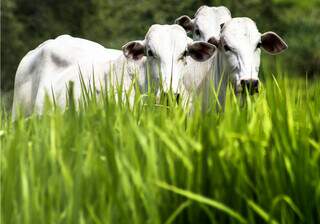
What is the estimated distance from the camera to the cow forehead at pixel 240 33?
264 inches

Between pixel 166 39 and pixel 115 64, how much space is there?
0.60m

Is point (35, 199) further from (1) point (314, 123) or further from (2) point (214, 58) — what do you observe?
(2) point (214, 58)

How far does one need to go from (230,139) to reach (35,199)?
70 cm

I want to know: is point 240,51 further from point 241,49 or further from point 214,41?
point 214,41

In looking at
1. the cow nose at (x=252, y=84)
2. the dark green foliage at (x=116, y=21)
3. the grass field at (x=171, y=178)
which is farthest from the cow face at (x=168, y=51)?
the dark green foliage at (x=116, y=21)

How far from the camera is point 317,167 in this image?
3387mm

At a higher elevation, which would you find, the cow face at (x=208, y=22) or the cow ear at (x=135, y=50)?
the cow face at (x=208, y=22)

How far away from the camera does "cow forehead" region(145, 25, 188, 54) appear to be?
21.6 feet

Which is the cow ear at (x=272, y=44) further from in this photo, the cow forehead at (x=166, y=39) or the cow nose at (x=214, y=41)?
the cow forehead at (x=166, y=39)

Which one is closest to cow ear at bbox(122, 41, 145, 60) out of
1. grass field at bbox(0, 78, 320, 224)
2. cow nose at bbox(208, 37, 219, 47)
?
cow nose at bbox(208, 37, 219, 47)

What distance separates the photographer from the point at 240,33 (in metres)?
6.73

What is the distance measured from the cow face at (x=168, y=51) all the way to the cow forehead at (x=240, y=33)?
0.48ft

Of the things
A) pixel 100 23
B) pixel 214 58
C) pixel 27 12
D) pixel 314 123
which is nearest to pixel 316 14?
pixel 100 23

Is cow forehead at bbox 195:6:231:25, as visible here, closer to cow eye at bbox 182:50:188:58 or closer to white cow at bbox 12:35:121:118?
white cow at bbox 12:35:121:118
